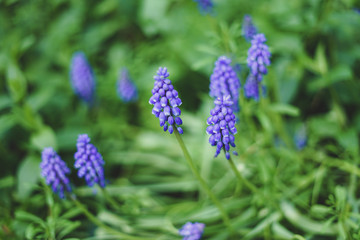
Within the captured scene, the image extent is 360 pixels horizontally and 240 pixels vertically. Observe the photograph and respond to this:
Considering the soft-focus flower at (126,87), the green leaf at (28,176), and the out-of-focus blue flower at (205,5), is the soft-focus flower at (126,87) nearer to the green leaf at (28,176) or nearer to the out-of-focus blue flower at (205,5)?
the green leaf at (28,176)

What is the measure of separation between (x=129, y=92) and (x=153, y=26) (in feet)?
4.36

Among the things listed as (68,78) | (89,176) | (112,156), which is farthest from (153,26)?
(89,176)

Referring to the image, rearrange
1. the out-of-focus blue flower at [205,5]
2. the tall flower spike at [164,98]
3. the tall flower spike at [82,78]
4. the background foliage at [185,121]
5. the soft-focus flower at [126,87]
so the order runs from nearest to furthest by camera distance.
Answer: the tall flower spike at [164,98] < the out-of-focus blue flower at [205,5] < the background foliage at [185,121] < the soft-focus flower at [126,87] < the tall flower spike at [82,78]

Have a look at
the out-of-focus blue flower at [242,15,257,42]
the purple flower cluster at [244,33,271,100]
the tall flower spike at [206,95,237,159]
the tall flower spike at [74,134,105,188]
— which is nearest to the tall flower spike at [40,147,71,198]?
the tall flower spike at [74,134,105,188]

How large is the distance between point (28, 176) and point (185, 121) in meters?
2.33

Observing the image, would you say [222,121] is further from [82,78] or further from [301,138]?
[82,78]

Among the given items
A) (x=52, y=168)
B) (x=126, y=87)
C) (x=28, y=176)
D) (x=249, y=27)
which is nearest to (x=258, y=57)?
(x=249, y=27)

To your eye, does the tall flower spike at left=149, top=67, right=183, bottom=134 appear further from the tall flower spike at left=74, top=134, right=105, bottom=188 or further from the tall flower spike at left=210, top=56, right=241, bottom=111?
the tall flower spike at left=74, top=134, right=105, bottom=188

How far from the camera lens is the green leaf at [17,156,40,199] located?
405 cm

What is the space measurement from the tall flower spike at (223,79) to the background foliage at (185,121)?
1.61 ft

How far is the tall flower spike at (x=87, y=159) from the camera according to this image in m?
2.94

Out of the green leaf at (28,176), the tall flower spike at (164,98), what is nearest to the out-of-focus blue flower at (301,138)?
the tall flower spike at (164,98)

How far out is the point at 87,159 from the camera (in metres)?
3.00

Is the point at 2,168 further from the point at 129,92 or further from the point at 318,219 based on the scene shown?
the point at 318,219
